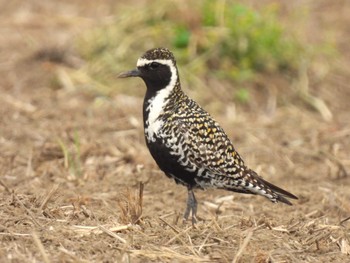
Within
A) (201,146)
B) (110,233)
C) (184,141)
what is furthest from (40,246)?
(201,146)

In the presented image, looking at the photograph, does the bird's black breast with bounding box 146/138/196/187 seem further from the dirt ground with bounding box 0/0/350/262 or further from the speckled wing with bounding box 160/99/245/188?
the dirt ground with bounding box 0/0/350/262

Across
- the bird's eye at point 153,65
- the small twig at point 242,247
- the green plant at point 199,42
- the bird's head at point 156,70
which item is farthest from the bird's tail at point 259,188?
the green plant at point 199,42

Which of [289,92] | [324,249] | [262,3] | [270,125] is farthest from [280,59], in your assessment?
[324,249]

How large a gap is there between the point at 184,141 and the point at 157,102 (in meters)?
0.43

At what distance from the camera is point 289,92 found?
11.5 meters

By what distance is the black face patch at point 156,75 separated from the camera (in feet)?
22.5

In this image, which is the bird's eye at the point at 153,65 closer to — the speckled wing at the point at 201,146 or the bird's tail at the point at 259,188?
the speckled wing at the point at 201,146

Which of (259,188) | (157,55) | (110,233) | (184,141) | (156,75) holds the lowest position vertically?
(259,188)

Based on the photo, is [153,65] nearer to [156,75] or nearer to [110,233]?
[156,75]

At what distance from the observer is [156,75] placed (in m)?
6.88

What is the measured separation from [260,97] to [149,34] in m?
1.81

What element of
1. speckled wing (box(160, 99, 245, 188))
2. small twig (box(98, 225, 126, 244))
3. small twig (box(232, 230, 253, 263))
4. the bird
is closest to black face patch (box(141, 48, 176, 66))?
the bird

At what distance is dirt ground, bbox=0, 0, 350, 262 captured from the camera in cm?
550

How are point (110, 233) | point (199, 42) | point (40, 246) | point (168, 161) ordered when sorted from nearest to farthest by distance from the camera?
point (40, 246) → point (110, 233) → point (168, 161) → point (199, 42)
